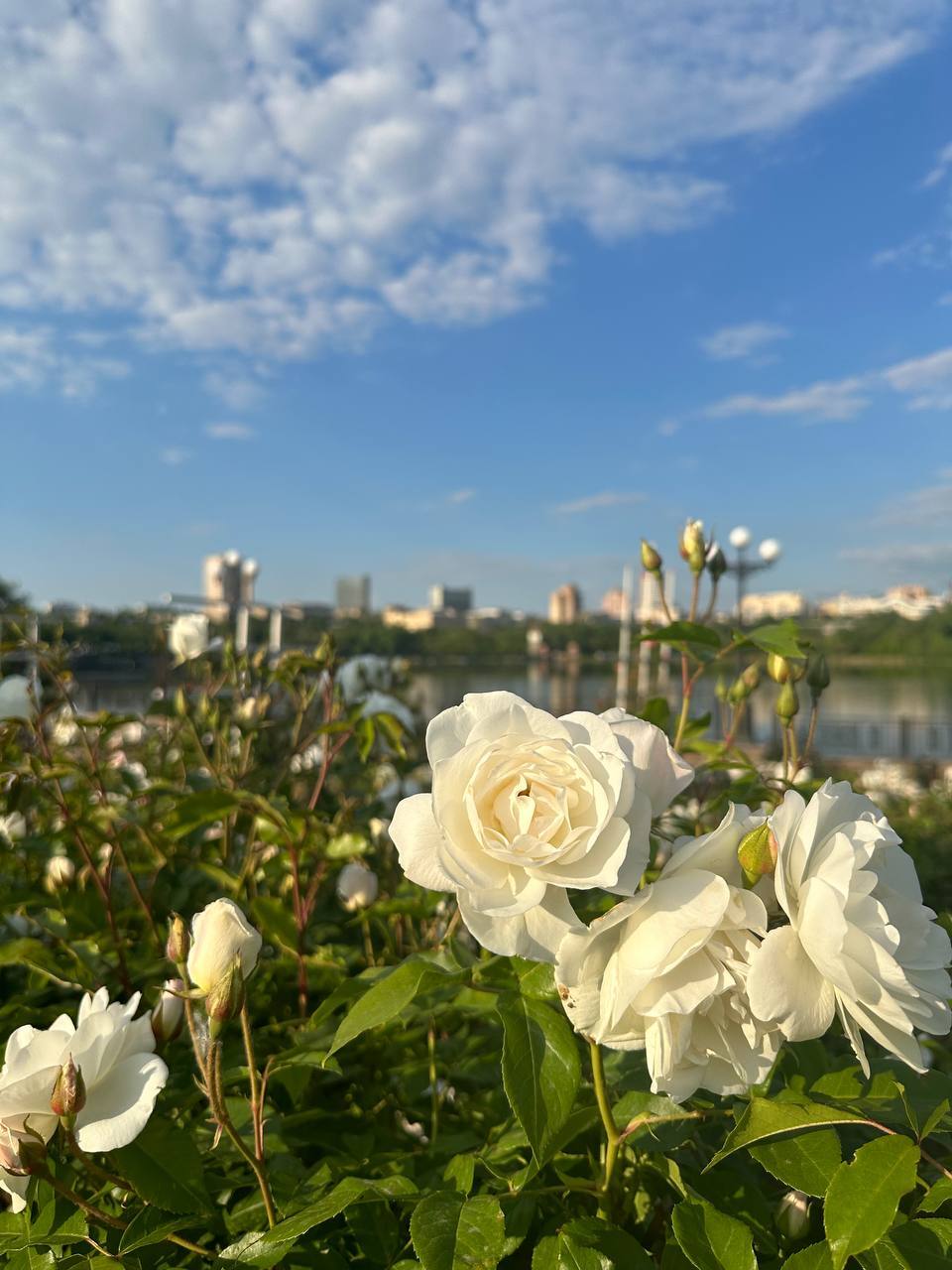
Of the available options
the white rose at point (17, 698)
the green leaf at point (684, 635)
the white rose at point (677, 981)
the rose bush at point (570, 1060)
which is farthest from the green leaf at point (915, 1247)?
the white rose at point (17, 698)

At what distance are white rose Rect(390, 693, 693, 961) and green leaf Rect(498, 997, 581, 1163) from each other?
0.09 metres

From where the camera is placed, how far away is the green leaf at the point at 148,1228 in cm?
54

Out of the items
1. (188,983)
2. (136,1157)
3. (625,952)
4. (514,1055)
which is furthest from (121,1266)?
(625,952)

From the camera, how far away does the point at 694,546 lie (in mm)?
1178

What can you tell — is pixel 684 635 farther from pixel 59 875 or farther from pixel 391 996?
pixel 59 875

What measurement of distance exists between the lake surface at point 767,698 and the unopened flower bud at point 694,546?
211 mm

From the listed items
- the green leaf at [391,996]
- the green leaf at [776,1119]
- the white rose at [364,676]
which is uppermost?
the white rose at [364,676]

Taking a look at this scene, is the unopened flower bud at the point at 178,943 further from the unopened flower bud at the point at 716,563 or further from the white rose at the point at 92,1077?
the unopened flower bud at the point at 716,563

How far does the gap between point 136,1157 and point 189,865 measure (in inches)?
26.1

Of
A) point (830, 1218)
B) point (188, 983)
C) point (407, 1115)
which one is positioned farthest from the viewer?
point (407, 1115)

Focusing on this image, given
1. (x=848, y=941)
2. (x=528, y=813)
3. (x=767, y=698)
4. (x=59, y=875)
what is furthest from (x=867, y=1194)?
(x=767, y=698)

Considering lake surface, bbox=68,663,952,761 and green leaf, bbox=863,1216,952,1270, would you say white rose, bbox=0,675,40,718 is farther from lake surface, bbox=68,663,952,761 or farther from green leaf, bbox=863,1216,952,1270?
green leaf, bbox=863,1216,952,1270

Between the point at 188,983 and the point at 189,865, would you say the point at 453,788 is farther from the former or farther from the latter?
the point at 189,865

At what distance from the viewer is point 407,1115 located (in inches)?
38.8
